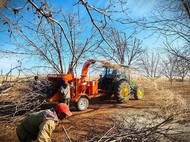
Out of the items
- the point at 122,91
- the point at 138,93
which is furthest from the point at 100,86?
the point at 138,93

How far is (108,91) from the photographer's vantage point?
12258mm

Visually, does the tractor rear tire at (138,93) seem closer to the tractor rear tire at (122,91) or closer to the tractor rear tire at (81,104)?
the tractor rear tire at (122,91)

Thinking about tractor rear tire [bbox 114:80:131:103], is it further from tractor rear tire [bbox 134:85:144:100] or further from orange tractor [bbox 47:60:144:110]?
tractor rear tire [bbox 134:85:144:100]

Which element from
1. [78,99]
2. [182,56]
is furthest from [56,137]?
[182,56]

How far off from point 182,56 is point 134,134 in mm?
4943

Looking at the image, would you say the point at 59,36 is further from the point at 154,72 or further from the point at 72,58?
the point at 154,72

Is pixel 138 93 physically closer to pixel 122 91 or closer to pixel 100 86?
pixel 122 91

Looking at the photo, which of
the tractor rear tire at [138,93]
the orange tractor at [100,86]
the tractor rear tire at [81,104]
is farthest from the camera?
the tractor rear tire at [138,93]

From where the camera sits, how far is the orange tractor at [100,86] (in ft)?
31.7

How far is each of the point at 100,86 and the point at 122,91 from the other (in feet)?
4.95

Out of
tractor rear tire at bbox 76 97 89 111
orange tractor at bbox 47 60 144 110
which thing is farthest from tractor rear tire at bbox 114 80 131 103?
tractor rear tire at bbox 76 97 89 111

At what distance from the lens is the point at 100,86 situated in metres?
12.7

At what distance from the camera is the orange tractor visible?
966cm

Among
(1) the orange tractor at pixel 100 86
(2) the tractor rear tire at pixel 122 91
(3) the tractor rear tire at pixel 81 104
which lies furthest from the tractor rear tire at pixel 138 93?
(3) the tractor rear tire at pixel 81 104
